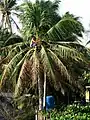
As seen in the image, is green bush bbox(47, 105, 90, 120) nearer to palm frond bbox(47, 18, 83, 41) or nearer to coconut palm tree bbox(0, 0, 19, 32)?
palm frond bbox(47, 18, 83, 41)

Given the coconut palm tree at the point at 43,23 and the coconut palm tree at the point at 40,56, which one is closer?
the coconut palm tree at the point at 40,56

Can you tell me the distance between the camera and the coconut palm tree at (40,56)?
1703cm

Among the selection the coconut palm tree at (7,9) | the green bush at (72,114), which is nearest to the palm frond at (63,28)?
the green bush at (72,114)

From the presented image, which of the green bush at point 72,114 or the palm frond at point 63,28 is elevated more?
the palm frond at point 63,28

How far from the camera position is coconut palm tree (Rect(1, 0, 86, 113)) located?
1703 centimetres

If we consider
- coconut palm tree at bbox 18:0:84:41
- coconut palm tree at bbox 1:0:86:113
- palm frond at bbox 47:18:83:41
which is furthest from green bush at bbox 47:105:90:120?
coconut palm tree at bbox 18:0:84:41

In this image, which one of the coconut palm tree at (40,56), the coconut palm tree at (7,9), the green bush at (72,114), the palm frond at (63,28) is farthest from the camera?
the coconut palm tree at (7,9)

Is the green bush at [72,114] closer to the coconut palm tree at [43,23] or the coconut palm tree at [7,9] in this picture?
the coconut palm tree at [43,23]

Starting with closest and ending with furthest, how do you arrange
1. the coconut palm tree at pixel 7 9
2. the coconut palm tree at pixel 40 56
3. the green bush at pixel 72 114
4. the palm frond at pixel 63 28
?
the green bush at pixel 72 114 < the coconut palm tree at pixel 40 56 < the palm frond at pixel 63 28 < the coconut palm tree at pixel 7 9

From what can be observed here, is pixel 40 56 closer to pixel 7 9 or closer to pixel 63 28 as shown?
pixel 63 28

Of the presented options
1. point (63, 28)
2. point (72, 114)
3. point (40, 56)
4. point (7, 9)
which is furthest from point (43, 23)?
point (7, 9)

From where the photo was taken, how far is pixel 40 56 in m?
17.2

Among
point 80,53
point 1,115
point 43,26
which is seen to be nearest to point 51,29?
point 43,26

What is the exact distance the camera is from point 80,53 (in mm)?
17406
